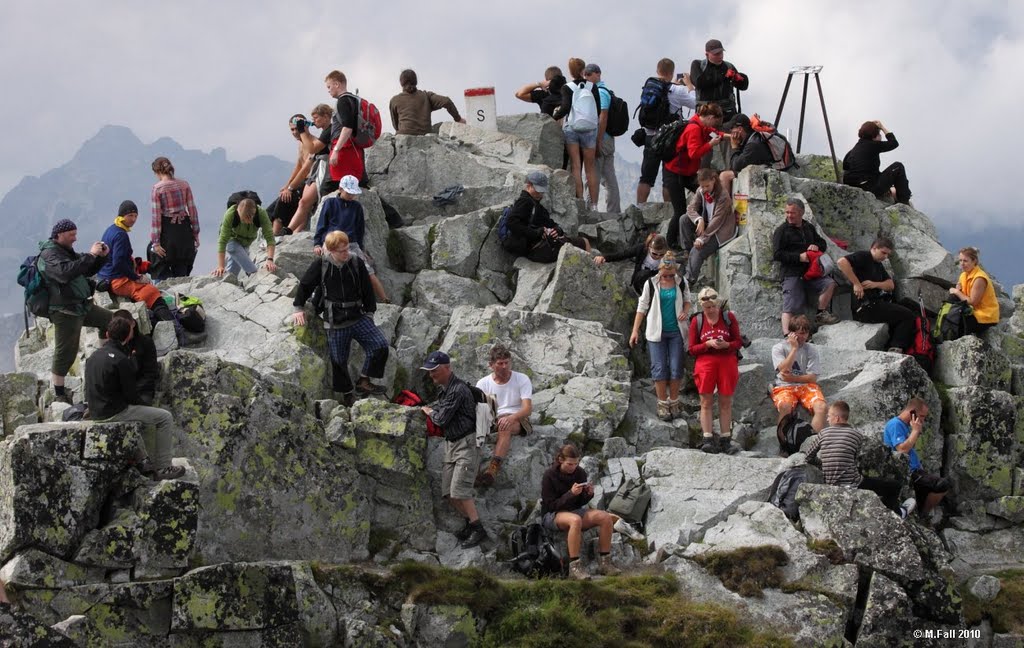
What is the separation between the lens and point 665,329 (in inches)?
822

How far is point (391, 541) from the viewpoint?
59.1 ft

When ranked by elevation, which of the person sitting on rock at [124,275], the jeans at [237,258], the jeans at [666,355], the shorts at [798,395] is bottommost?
the shorts at [798,395]

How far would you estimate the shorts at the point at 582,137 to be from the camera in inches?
1080

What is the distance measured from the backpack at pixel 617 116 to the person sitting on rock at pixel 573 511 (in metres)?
12.7

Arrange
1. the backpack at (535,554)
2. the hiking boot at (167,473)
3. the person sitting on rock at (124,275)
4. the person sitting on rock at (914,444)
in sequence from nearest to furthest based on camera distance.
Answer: the hiking boot at (167,473)
the backpack at (535,554)
the person sitting on rock at (914,444)
the person sitting on rock at (124,275)

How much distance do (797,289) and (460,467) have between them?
27.8 feet

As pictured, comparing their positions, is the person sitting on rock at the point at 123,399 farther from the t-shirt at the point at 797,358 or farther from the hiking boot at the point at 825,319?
the hiking boot at the point at 825,319

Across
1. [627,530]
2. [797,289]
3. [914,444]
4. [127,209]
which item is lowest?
[627,530]

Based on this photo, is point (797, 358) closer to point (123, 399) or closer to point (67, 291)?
point (123, 399)

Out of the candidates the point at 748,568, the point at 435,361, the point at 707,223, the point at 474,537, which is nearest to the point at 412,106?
the point at 707,223

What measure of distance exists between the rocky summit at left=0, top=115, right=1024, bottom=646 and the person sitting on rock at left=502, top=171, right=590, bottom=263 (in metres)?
0.40

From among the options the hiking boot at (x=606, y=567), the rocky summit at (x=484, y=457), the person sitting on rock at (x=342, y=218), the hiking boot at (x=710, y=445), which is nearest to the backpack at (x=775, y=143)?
the rocky summit at (x=484, y=457)

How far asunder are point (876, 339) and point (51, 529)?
49.4ft

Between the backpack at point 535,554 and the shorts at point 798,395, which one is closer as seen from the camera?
the backpack at point 535,554
